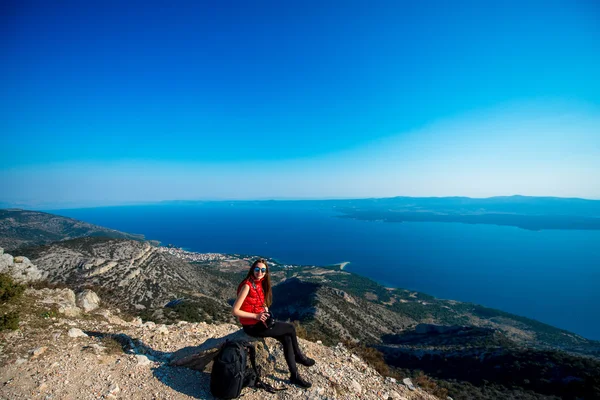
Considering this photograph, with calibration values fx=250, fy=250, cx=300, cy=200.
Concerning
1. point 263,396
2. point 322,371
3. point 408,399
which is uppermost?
point 263,396

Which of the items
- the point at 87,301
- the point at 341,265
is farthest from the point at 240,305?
the point at 341,265

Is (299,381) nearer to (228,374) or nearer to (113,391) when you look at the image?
(228,374)

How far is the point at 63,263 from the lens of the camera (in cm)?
3544

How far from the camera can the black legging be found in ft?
18.7

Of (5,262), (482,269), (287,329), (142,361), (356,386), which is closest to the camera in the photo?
(287,329)

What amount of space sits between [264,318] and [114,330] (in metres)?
6.67

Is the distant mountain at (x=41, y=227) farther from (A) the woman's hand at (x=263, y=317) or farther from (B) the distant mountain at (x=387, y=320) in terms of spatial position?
(A) the woman's hand at (x=263, y=317)

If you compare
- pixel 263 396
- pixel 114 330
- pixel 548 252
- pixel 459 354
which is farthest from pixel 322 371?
Result: pixel 548 252

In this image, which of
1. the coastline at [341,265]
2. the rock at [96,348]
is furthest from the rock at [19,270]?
the coastline at [341,265]

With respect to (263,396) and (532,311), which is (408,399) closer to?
(263,396)

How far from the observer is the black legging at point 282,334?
5.71m

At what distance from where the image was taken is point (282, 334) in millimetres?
5762

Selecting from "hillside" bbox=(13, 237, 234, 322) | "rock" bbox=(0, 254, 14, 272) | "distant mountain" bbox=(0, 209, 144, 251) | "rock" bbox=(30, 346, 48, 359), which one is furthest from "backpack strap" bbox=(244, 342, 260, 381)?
"distant mountain" bbox=(0, 209, 144, 251)

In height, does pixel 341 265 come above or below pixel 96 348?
below
